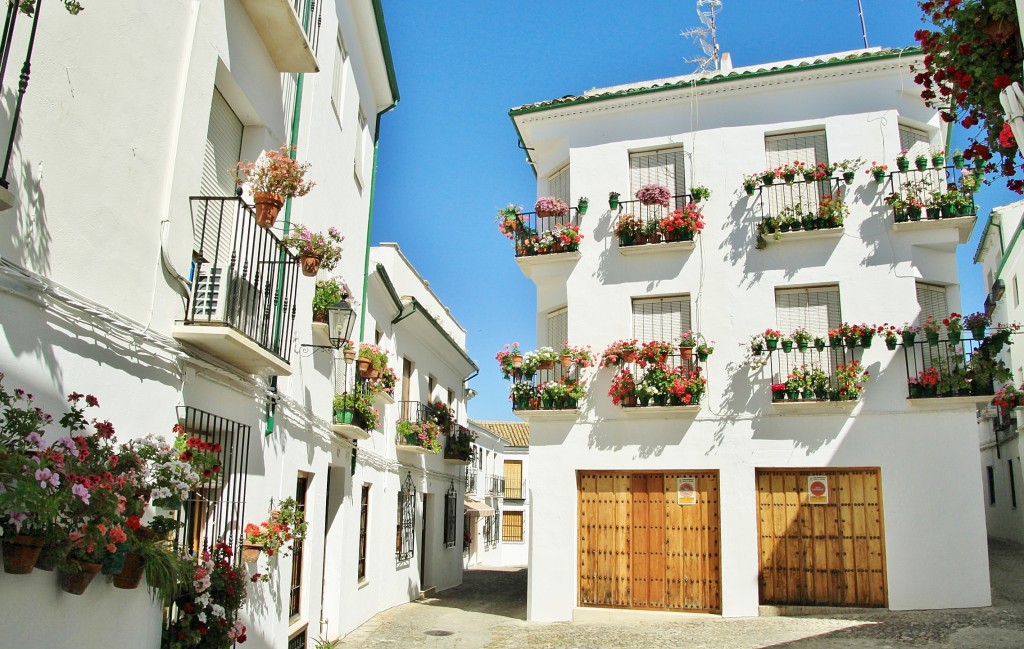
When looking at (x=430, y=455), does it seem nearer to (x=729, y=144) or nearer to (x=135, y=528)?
(x=729, y=144)

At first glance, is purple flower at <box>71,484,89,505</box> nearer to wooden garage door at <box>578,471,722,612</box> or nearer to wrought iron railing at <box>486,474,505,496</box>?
wooden garage door at <box>578,471,722,612</box>

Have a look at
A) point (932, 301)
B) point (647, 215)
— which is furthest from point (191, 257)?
point (932, 301)

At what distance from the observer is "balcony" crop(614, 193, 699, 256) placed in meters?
14.8

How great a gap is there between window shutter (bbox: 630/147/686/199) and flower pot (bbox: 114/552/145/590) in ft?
40.1

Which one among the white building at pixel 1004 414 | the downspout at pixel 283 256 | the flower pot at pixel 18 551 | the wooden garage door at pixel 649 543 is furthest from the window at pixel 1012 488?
the flower pot at pixel 18 551

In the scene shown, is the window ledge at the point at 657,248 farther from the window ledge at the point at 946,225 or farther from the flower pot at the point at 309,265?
the flower pot at the point at 309,265

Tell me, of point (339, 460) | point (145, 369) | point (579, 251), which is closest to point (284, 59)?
point (145, 369)

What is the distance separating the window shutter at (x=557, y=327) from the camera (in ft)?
52.4

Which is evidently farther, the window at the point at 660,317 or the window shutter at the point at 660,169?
the window shutter at the point at 660,169

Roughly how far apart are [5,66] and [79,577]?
292cm

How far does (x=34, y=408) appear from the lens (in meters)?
4.53

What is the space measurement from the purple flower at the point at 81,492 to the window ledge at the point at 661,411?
427 inches

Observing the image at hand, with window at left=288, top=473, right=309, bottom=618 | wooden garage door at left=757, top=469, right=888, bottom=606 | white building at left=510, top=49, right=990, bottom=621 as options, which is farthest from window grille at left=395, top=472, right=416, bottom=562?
wooden garage door at left=757, top=469, right=888, bottom=606

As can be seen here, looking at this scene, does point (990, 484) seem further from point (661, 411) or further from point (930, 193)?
point (661, 411)
